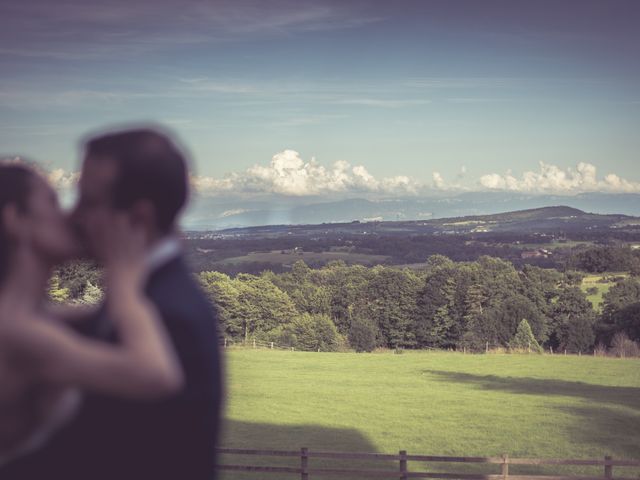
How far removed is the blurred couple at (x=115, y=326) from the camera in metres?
1.29

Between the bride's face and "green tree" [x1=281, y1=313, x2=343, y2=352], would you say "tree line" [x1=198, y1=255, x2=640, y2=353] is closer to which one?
"green tree" [x1=281, y1=313, x2=343, y2=352]

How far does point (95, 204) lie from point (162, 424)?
412 millimetres

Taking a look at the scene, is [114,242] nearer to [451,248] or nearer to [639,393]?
[639,393]

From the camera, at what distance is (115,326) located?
4.34ft

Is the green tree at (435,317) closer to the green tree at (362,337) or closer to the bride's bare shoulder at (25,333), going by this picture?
the green tree at (362,337)

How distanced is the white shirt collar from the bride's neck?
0.20m

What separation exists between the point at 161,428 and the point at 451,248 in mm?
191806

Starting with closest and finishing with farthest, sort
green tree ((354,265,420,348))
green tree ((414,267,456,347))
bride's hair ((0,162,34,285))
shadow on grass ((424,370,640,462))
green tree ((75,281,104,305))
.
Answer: bride's hair ((0,162,34,285)) → shadow on grass ((424,370,640,462)) → green tree ((75,281,104,305)) → green tree ((414,267,456,347)) → green tree ((354,265,420,348))

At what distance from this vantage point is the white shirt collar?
55.2 inches

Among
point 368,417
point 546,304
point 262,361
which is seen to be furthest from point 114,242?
point 546,304

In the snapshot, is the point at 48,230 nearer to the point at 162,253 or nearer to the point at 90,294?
the point at 162,253

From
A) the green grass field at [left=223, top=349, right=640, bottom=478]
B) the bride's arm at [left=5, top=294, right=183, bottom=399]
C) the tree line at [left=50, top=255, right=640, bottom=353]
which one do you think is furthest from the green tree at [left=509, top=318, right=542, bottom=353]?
the bride's arm at [left=5, top=294, right=183, bottom=399]

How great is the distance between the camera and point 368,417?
129 ft

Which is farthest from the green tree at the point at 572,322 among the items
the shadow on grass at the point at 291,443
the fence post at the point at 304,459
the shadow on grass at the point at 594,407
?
the fence post at the point at 304,459
